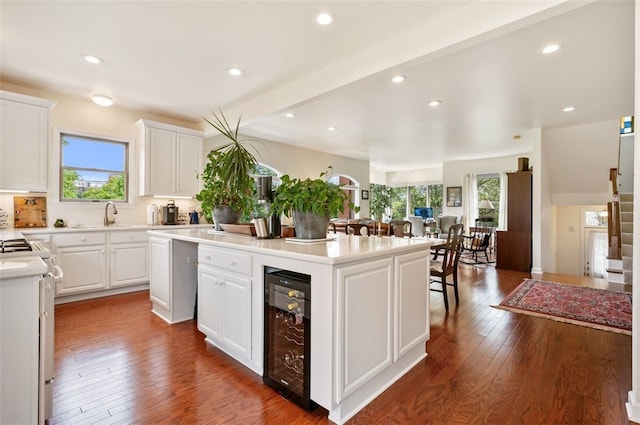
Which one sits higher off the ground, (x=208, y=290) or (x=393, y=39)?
(x=393, y=39)

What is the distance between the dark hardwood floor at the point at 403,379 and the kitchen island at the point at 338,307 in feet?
0.51

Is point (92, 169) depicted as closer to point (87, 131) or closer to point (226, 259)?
point (87, 131)

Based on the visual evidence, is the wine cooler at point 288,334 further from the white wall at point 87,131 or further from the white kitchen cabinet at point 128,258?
the white wall at point 87,131

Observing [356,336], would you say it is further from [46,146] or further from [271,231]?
[46,146]

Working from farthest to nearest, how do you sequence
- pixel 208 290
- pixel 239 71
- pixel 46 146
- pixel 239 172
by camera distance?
pixel 46 146, pixel 239 71, pixel 239 172, pixel 208 290

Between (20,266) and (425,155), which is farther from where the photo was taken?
(425,155)

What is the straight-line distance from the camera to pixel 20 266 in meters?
1.16

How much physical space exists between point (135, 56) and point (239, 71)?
0.98 m

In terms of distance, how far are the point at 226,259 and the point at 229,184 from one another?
983mm

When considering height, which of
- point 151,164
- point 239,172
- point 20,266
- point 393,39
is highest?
point 393,39

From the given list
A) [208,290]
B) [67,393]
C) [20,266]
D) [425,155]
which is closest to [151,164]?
[208,290]

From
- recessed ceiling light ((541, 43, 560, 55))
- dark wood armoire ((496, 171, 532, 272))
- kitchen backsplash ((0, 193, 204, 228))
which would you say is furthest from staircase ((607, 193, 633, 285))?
kitchen backsplash ((0, 193, 204, 228))

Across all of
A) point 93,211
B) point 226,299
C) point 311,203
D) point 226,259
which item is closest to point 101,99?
point 93,211

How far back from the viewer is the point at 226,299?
2.19m
